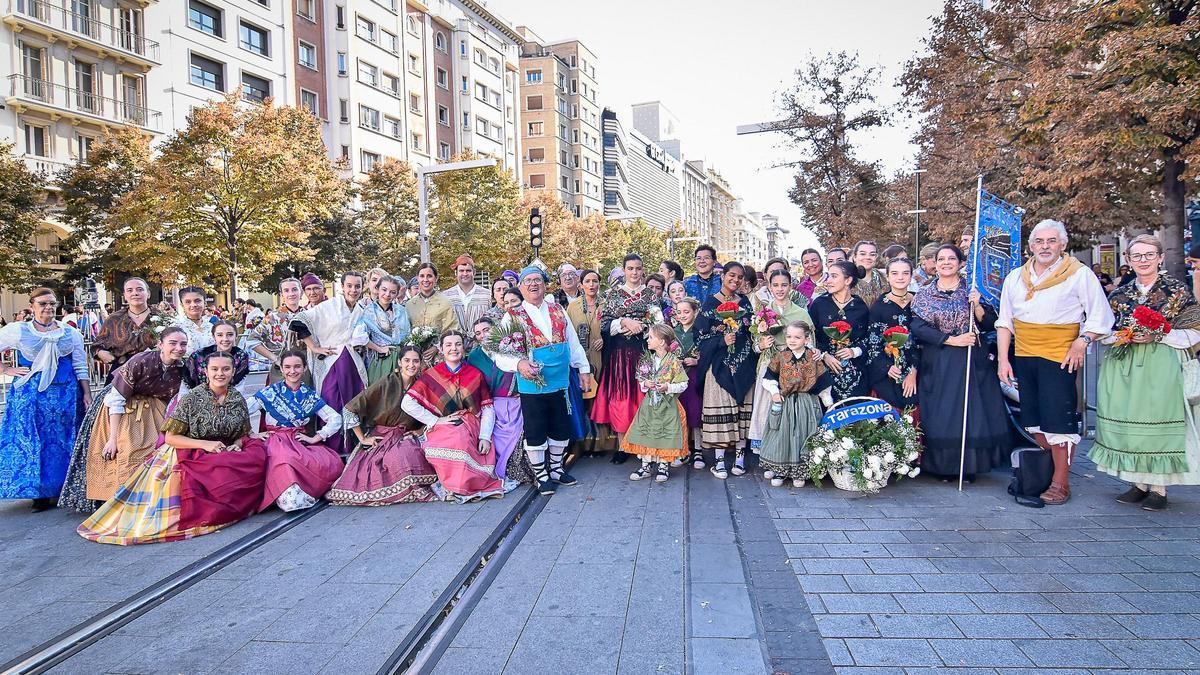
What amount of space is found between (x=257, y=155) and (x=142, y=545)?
723 inches

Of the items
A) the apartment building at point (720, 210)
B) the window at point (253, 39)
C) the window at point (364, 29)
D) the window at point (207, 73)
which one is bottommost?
the window at point (207, 73)

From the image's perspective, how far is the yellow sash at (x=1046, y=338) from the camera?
5.46 meters

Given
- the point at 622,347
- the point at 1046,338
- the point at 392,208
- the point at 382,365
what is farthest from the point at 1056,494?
the point at 392,208

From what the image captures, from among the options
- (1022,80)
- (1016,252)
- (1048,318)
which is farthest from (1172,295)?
(1022,80)

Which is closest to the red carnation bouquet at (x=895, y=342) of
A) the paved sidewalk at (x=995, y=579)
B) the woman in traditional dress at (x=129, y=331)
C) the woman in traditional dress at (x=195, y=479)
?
the paved sidewalk at (x=995, y=579)

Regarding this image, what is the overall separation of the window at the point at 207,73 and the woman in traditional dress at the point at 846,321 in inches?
1240

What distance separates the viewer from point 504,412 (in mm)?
6707

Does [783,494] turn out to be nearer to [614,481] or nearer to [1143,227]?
[614,481]

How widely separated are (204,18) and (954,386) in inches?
1348

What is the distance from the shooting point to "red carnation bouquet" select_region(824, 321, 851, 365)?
6.21 metres

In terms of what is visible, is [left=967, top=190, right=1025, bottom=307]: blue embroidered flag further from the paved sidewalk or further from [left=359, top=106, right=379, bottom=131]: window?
[left=359, top=106, right=379, bottom=131]: window

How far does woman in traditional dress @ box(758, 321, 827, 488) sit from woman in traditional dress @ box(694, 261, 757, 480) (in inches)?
16.2

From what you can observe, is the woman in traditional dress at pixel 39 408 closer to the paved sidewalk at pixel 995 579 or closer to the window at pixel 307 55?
the paved sidewalk at pixel 995 579

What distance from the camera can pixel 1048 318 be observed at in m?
5.49
